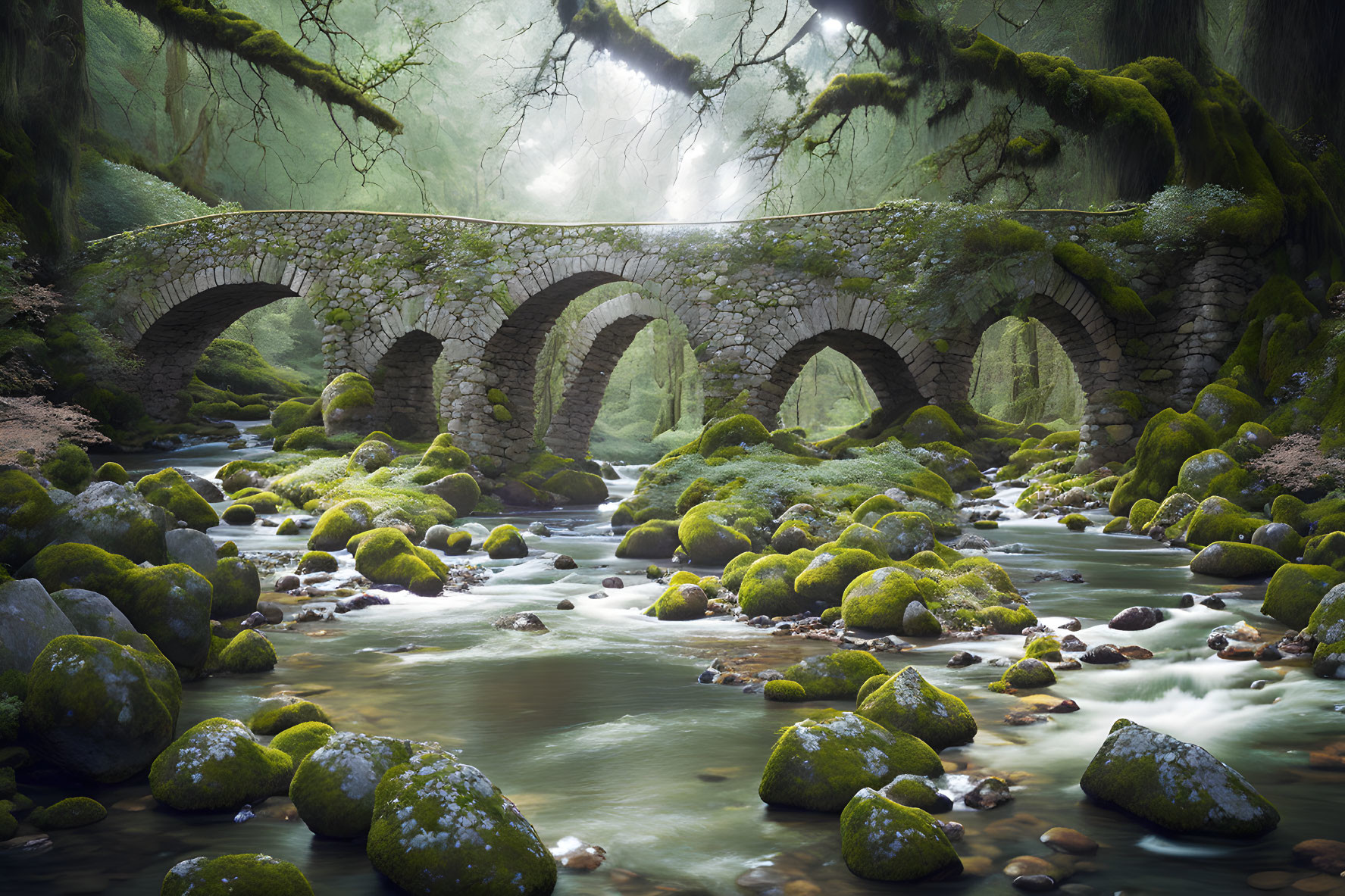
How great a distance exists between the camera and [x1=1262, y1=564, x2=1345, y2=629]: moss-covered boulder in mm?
4863

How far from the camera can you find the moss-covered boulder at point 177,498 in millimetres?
8727

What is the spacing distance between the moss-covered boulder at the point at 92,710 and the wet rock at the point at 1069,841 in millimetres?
3163

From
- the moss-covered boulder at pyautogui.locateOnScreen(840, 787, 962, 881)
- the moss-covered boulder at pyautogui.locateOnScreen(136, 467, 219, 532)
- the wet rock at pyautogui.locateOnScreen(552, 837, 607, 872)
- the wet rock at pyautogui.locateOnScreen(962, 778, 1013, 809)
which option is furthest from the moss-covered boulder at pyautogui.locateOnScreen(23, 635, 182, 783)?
the moss-covered boulder at pyautogui.locateOnScreen(136, 467, 219, 532)

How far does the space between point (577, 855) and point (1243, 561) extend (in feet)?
20.5

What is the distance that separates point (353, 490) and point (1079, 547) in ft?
28.7

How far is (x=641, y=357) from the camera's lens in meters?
31.9

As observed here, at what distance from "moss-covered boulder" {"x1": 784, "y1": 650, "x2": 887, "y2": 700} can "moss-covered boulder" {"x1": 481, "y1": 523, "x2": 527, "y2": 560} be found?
5030 mm

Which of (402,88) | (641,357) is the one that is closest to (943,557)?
(402,88)

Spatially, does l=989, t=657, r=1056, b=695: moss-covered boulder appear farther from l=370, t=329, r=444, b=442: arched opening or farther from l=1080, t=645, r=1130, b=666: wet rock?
l=370, t=329, r=444, b=442: arched opening

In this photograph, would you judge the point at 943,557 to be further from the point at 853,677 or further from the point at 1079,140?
the point at 1079,140

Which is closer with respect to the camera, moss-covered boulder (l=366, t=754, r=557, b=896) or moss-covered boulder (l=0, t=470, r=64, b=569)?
moss-covered boulder (l=366, t=754, r=557, b=896)

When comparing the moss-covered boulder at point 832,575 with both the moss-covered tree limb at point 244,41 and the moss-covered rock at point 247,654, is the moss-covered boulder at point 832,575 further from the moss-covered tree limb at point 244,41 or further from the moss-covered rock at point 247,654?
the moss-covered tree limb at point 244,41

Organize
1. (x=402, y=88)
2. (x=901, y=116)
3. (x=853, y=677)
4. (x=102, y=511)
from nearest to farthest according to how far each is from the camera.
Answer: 1. (x=853, y=677)
2. (x=102, y=511)
3. (x=901, y=116)
4. (x=402, y=88)

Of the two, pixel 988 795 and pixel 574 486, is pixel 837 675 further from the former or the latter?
pixel 574 486
